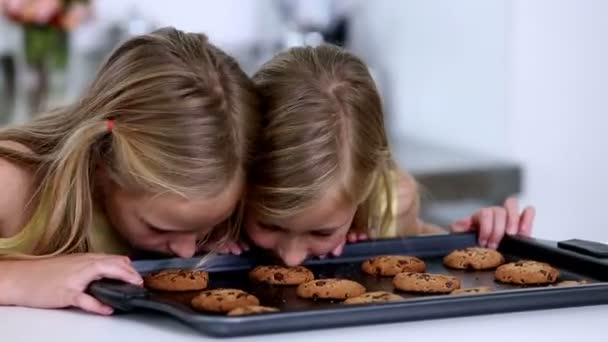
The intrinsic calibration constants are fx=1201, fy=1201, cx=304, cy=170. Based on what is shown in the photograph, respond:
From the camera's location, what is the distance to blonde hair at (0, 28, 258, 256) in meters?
1.42

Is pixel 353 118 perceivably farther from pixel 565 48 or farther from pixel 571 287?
pixel 565 48

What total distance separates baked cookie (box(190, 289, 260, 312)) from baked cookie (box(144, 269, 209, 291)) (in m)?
0.10

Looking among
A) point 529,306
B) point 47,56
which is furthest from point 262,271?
point 47,56

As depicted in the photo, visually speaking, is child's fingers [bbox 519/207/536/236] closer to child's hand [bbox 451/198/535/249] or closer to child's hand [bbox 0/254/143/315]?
child's hand [bbox 451/198/535/249]

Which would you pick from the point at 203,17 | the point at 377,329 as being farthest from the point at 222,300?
the point at 203,17

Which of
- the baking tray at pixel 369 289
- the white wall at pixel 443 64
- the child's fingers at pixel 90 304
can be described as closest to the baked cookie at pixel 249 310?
the baking tray at pixel 369 289

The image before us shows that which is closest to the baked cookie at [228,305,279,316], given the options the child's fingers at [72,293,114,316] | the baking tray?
the baking tray

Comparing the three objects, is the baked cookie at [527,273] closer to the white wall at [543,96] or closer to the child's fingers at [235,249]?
the child's fingers at [235,249]

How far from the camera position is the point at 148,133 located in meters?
1.43

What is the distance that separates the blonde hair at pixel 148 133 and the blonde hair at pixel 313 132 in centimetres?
3

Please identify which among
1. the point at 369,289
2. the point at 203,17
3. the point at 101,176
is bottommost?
the point at 369,289

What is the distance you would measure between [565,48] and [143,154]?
1342 millimetres

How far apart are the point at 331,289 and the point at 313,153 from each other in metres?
0.23

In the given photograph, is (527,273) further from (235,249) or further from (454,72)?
(454,72)
